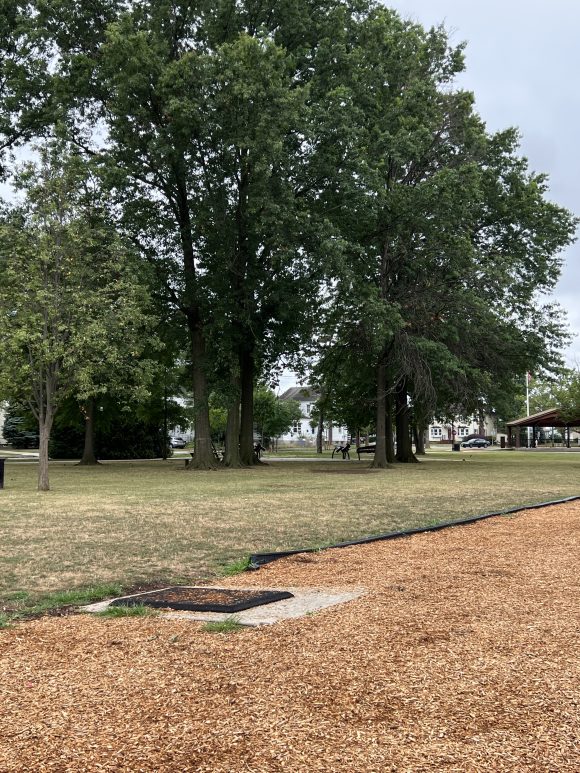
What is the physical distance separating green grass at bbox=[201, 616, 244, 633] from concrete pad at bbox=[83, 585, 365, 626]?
0.22 ft

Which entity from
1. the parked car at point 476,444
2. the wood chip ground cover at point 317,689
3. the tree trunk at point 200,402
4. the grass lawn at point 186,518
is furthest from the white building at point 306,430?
the wood chip ground cover at point 317,689

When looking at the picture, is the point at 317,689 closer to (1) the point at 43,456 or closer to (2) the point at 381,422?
(1) the point at 43,456

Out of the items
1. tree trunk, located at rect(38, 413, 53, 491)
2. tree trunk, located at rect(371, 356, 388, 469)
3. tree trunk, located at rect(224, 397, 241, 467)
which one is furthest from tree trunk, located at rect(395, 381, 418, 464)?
tree trunk, located at rect(38, 413, 53, 491)

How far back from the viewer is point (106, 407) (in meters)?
36.1

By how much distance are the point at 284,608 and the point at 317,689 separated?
1.85 meters

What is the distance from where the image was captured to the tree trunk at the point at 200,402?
91.7 feet

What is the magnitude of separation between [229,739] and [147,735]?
362 millimetres

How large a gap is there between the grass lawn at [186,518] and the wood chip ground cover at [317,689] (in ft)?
6.57

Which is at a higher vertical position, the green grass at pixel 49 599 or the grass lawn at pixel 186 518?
the grass lawn at pixel 186 518

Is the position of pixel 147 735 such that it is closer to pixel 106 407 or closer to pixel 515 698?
pixel 515 698

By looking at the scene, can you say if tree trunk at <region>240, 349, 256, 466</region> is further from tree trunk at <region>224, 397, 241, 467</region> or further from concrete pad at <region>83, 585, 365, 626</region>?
concrete pad at <region>83, 585, 365, 626</region>

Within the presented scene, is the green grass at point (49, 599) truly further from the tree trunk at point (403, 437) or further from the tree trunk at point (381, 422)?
the tree trunk at point (403, 437)

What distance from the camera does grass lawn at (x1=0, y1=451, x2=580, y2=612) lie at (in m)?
7.30

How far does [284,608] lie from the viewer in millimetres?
5543
